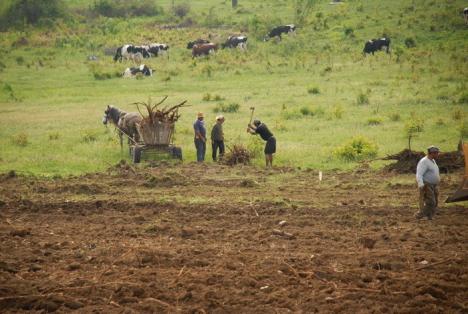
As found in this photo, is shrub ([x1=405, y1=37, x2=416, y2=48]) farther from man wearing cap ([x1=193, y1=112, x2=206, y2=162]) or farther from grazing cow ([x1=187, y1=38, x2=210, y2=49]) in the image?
man wearing cap ([x1=193, y1=112, x2=206, y2=162])

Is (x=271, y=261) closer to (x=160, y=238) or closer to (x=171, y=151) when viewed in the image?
(x=160, y=238)

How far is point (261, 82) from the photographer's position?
113 ft

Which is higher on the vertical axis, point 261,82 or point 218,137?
point 261,82

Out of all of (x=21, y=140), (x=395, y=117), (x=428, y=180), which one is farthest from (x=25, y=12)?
(x=428, y=180)

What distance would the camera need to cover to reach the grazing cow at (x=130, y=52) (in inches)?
1692

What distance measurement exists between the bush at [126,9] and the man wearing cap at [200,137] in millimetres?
39523

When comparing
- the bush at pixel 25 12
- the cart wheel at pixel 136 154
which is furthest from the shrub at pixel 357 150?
the bush at pixel 25 12

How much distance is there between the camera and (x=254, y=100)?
29703 millimetres

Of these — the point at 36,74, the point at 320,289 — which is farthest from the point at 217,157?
the point at 36,74

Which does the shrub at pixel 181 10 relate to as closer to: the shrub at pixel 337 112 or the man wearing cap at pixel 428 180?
the shrub at pixel 337 112

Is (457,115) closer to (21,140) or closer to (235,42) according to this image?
(21,140)

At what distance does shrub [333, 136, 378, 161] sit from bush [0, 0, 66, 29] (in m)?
38.0

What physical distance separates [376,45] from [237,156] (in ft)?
69.5

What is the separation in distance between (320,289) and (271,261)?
50.0 inches
